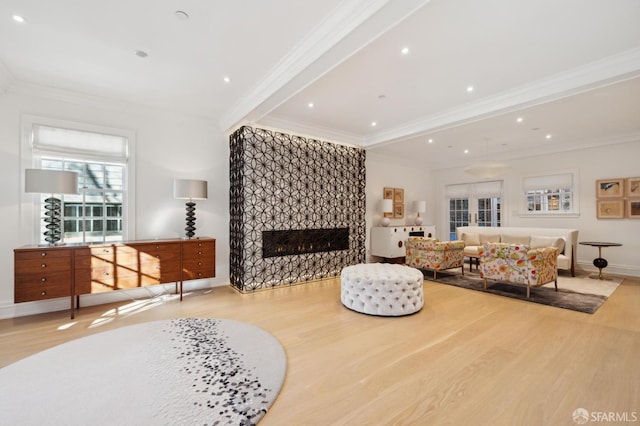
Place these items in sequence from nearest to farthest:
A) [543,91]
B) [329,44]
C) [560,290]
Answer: [329,44] < [543,91] < [560,290]

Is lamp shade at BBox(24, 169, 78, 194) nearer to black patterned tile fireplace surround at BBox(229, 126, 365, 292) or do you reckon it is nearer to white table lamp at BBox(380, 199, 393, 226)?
black patterned tile fireplace surround at BBox(229, 126, 365, 292)

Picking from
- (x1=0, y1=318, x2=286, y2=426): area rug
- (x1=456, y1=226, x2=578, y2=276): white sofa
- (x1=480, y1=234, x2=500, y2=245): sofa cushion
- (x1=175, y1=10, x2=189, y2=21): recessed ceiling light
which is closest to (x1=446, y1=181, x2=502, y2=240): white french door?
(x1=456, y1=226, x2=578, y2=276): white sofa

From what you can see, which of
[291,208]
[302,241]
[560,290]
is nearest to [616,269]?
[560,290]

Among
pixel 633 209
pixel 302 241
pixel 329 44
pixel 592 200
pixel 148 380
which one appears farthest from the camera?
pixel 592 200

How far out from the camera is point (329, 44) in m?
2.55

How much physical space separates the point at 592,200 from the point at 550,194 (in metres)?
0.76

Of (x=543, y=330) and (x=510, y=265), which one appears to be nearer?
(x=543, y=330)

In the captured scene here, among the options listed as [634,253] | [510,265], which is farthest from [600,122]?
[510,265]

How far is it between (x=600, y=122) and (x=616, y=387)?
196 inches

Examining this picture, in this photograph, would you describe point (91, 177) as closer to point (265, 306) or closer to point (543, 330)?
point (265, 306)

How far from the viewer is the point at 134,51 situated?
2.96 m

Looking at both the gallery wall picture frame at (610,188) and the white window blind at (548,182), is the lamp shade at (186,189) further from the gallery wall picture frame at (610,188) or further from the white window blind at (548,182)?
the gallery wall picture frame at (610,188)

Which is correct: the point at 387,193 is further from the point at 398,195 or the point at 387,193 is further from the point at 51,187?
the point at 51,187

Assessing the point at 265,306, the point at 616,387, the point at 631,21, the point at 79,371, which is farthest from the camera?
the point at 265,306
